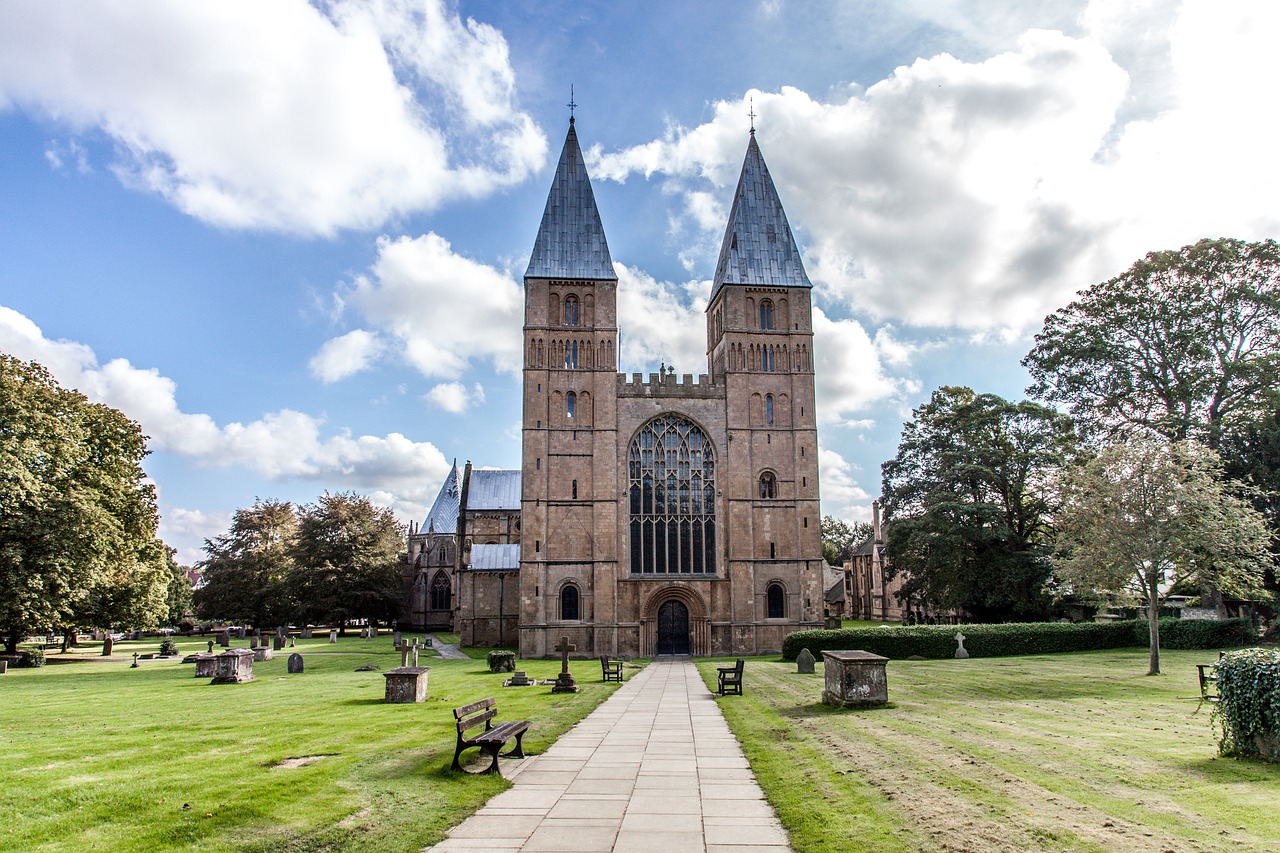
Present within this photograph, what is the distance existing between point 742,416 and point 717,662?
41.5 feet

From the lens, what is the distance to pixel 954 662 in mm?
28234

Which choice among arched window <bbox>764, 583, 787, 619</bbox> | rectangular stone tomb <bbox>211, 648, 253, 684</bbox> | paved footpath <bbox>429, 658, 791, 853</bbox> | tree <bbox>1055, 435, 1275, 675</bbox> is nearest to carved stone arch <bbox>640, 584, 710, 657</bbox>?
arched window <bbox>764, 583, 787, 619</bbox>

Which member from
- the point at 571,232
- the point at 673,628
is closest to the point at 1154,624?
the point at 673,628

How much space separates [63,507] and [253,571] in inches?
1220

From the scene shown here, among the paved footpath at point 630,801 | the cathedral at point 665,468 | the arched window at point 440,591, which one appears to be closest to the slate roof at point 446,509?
the arched window at point 440,591

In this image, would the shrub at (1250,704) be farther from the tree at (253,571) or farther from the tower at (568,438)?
the tree at (253,571)

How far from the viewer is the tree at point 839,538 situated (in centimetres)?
8903

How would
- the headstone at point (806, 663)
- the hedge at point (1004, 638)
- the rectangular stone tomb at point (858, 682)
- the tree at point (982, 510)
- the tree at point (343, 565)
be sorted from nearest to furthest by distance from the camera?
the rectangular stone tomb at point (858, 682) → the headstone at point (806, 663) → the hedge at point (1004, 638) → the tree at point (982, 510) → the tree at point (343, 565)

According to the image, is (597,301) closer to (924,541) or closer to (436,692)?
(924,541)

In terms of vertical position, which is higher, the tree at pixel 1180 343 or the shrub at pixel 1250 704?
the tree at pixel 1180 343

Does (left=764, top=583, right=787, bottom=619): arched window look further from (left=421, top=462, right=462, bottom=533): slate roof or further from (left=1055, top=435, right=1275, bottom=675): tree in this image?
(left=421, top=462, right=462, bottom=533): slate roof

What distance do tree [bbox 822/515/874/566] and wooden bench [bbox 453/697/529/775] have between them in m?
79.4

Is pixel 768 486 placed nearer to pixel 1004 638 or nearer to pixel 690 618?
pixel 690 618

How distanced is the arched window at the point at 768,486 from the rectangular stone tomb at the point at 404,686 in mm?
25044
